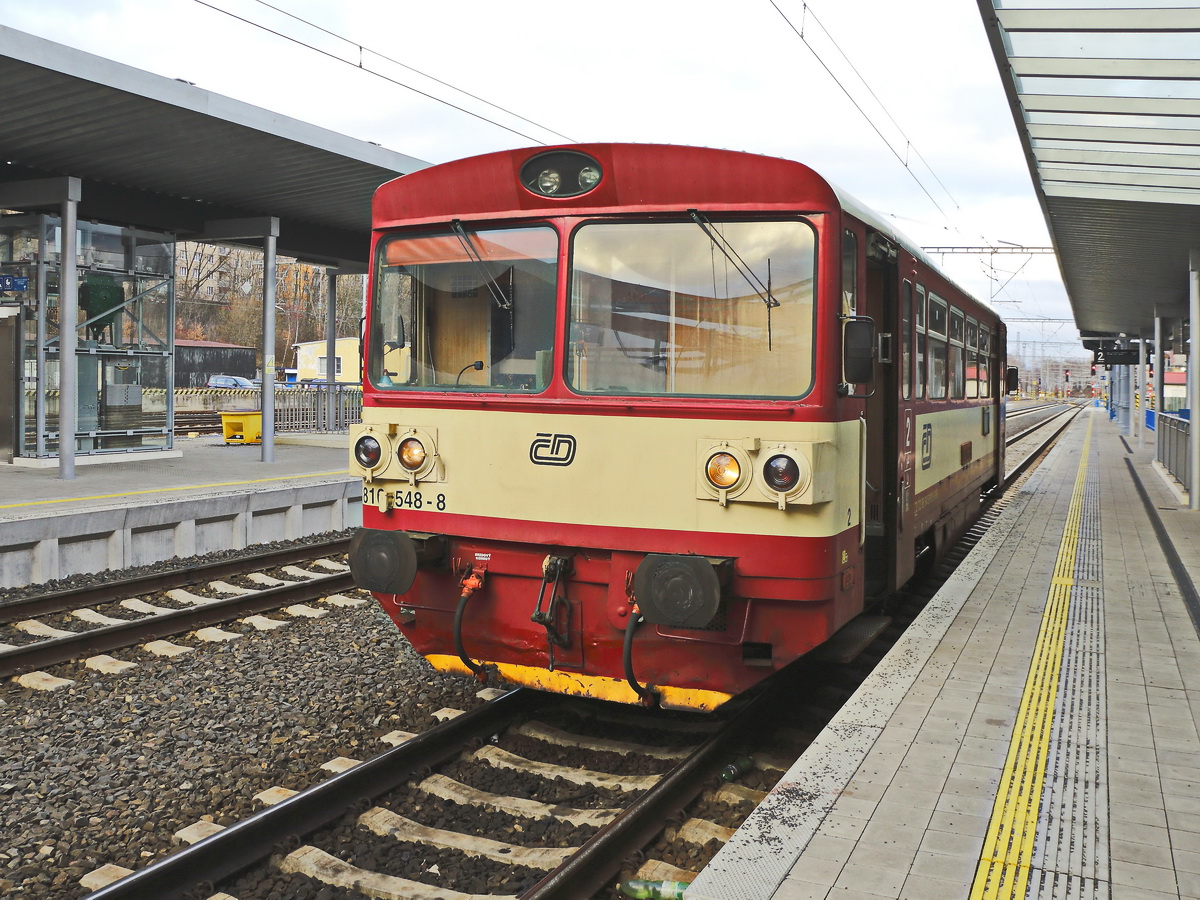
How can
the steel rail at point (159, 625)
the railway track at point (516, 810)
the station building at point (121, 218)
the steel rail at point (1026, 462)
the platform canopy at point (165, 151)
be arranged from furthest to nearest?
the steel rail at point (1026, 462)
the station building at point (121, 218)
the platform canopy at point (165, 151)
the steel rail at point (159, 625)
the railway track at point (516, 810)

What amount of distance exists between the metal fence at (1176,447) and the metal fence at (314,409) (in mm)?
16825

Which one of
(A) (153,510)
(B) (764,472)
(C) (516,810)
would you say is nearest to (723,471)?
(B) (764,472)

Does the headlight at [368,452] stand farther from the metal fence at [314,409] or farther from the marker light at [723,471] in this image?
the metal fence at [314,409]

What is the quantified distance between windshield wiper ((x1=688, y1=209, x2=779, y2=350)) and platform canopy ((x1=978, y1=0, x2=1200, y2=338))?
3903 millimetres

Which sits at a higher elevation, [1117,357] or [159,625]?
[1117,357]

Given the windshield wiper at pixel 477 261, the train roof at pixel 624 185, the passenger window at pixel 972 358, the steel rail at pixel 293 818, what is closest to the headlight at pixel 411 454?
the windshield wiper at pixel 477 261

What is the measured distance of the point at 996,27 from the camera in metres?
7.90

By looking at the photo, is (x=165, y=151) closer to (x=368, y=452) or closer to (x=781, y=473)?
(x=368, y=452)

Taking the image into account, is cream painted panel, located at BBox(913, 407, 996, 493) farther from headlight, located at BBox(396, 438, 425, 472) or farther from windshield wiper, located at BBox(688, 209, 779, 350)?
headlight, located at BBox(396, 438, 425, 472)

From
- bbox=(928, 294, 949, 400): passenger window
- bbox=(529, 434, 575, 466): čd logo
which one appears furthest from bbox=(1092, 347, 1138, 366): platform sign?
bbox=(529, 434, 575, 466): čd logo

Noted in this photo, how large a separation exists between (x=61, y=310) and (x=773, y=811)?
11.9m

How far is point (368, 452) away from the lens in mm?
5707

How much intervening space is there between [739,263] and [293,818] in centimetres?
312

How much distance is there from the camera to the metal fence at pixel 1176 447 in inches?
664
